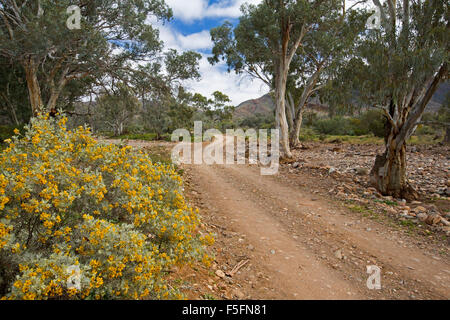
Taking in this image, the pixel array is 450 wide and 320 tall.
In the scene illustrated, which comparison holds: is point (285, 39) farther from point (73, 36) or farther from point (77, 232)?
point (77, 232)

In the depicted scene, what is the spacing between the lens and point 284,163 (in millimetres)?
11055

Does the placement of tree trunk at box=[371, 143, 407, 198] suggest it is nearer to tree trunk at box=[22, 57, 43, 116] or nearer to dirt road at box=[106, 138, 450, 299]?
dirt road at box=[106, 138, 450, 299]

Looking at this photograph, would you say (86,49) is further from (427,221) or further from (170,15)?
(427,221)

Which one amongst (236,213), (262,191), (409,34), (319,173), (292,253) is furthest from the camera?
(319,173)

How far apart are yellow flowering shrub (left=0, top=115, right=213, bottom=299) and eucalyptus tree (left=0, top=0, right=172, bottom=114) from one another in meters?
7.70

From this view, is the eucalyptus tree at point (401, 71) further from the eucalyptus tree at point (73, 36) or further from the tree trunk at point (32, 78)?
the tree trunk at point (32, 78)

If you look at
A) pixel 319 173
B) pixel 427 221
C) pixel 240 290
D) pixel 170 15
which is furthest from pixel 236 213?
pixel 170 15

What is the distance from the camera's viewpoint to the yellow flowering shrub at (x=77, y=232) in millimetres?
1847

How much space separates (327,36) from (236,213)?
11441 mm

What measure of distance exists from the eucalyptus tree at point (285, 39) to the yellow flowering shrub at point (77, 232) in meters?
8.00

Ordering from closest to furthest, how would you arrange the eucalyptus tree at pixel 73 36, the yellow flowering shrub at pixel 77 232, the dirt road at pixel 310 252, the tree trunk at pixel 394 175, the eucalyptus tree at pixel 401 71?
the yellow flowering shrub at pixel 77 232, the dirt road at pixel 310 252, the eucalyptus tree at pixel 401 71, the tree trunk at pixel 394 175, the eucalyptus tree at pixel 73 36

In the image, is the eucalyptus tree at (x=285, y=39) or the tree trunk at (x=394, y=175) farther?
the eucalyptus tree at (x=285, y=39)

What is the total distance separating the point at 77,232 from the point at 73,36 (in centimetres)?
910

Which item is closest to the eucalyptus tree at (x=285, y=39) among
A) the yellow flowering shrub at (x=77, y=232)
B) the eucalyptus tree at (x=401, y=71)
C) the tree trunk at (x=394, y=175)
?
the eucalyptus tree at (x=401, y=71)
